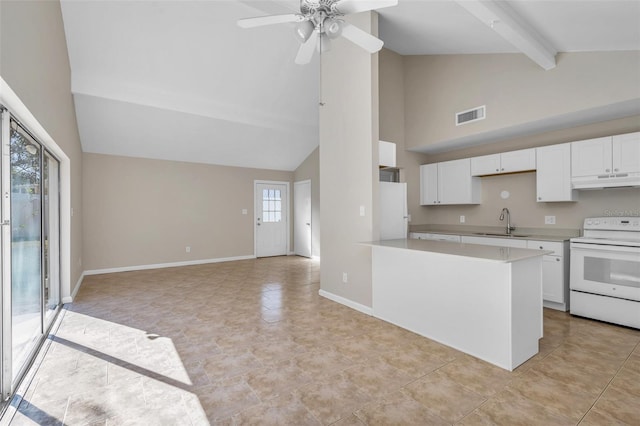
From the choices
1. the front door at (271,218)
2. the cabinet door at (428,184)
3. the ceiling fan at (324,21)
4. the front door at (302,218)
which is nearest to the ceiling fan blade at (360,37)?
the ceiling fan at (324,21)

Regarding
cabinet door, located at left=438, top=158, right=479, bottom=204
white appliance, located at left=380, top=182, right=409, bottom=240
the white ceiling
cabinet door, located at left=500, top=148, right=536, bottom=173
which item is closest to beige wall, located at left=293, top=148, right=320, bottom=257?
the white ceiling

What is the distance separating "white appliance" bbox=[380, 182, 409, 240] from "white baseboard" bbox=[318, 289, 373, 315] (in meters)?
0.87

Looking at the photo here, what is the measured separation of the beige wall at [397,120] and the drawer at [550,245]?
1.93m

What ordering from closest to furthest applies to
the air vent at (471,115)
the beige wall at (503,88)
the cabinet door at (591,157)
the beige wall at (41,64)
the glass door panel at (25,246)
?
the beige wall at (41,64), the glass door panel at (25,246), the beige wall at (503,88), the cabinet door at (591,157), the air vent at (471,115)

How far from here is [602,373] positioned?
7.53 feet

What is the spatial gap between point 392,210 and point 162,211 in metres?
4.97

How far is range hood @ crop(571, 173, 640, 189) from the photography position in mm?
3242

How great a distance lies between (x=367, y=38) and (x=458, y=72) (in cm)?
283

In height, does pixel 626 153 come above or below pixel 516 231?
above

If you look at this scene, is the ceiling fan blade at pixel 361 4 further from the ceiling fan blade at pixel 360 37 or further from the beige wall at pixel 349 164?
the beige wall at pixel 349 164

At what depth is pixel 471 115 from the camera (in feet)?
14.5

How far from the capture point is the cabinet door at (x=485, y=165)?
4.45m

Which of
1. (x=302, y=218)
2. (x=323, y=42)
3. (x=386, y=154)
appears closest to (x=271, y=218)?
(x=302, y=218)

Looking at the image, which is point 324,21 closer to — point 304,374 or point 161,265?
point 304,374
